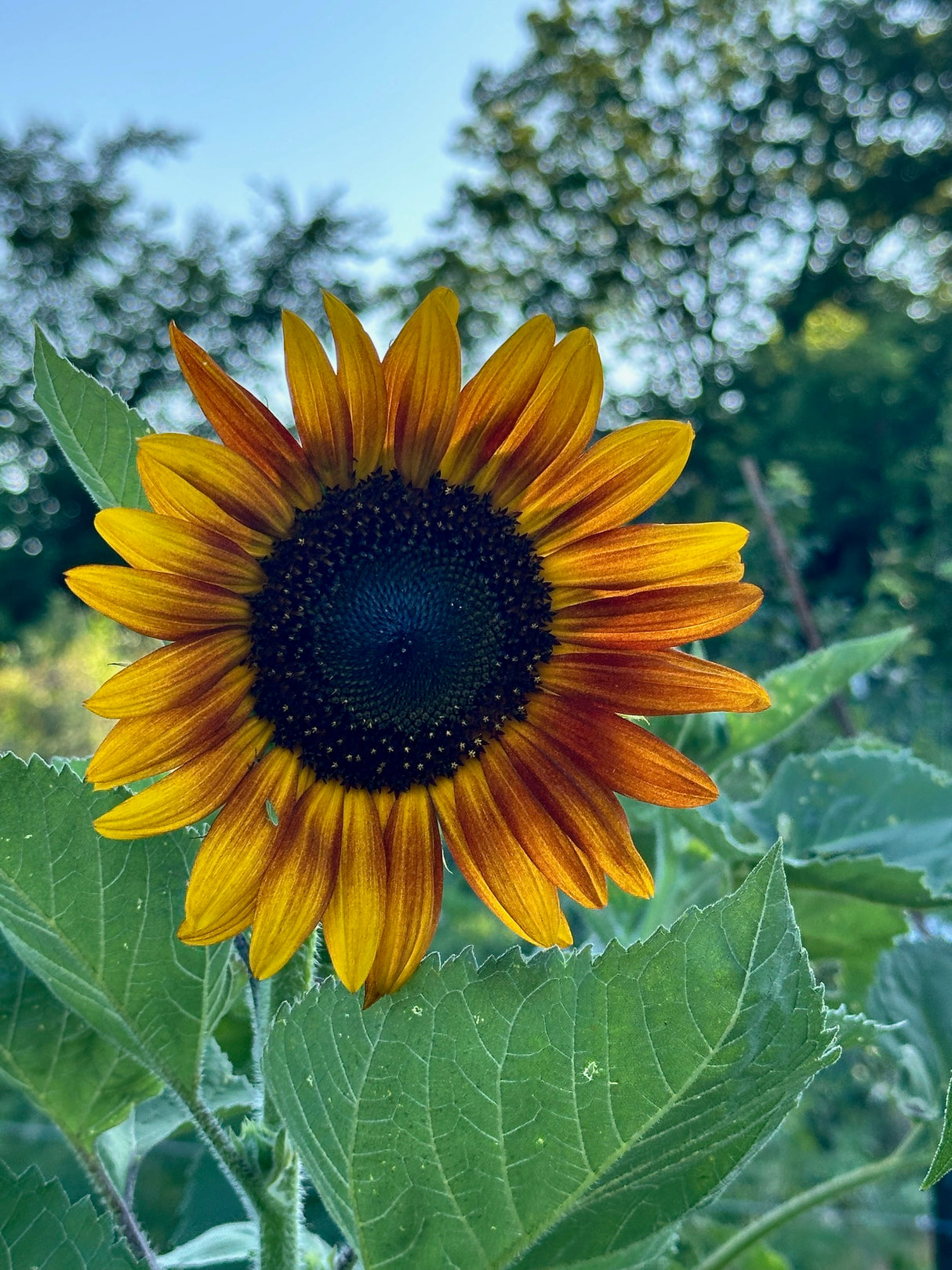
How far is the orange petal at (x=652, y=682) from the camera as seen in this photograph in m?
0.39

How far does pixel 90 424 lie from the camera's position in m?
0.40

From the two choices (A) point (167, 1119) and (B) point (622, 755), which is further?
(A) point (167, 1119)

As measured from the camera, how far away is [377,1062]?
32 cm

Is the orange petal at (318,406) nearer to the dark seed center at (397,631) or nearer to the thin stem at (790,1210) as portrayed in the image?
the dark seed center at (397,631)

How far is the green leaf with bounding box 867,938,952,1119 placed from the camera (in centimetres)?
60

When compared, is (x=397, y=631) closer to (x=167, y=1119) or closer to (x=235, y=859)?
(x=235, y=859)

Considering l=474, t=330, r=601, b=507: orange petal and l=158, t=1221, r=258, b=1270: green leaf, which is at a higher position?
l=474, t=330, r=601, b=507: orange petal

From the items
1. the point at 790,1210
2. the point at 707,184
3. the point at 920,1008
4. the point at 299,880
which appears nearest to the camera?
the point at 299,880

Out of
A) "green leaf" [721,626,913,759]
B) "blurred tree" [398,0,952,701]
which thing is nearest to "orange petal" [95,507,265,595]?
"green leaf" [721,626,913,759]

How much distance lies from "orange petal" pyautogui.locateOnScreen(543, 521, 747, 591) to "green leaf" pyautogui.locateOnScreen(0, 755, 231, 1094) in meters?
0.19

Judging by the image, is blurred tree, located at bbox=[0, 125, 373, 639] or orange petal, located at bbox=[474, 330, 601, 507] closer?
orange petal, located at bbox=[474, 330, 601, 507]

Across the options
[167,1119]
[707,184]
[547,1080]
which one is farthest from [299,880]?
[707,184]

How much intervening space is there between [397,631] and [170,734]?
0.12 metres

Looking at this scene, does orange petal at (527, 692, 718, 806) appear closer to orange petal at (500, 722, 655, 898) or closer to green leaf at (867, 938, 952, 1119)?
orange petal at (500, 722, 655, 898)
